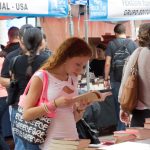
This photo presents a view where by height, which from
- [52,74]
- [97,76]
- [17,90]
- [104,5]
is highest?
[104,5]

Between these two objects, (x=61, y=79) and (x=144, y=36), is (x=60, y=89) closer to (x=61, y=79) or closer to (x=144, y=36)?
(x=61, y=79)

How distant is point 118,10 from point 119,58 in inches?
31.8

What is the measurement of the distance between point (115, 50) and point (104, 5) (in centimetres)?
88

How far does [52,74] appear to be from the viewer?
101 inches

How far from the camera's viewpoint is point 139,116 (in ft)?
10.9

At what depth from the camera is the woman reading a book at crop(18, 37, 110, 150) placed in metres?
2.45

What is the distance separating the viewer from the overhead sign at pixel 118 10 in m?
5.56

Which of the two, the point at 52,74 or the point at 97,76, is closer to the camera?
the point at 52,74

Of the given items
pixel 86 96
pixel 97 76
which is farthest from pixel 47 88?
pixel 97 76

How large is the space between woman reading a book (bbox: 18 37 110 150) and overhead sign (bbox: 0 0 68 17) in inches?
88.7

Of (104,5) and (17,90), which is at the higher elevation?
(104,5)

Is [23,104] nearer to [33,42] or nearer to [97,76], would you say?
[33,42]

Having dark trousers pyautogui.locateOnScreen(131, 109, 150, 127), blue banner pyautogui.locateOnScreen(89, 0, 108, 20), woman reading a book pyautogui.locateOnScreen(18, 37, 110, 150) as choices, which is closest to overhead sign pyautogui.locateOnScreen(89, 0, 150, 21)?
blue banner pyautogui.locateOnScreen(89, 0, 108, 20)

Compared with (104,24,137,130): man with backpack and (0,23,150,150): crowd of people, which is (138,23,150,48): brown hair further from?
(104,24,137,130): man with backpack
